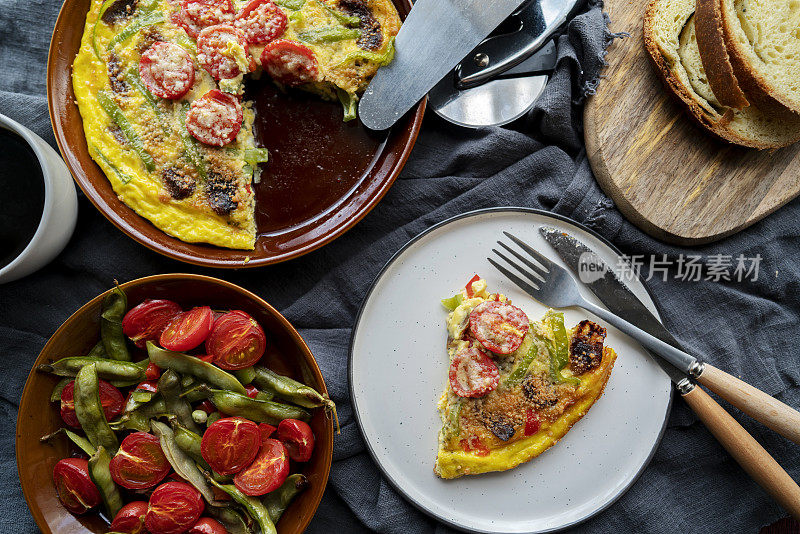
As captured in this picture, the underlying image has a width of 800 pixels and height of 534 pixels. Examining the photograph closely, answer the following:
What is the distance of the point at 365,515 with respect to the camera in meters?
3.48

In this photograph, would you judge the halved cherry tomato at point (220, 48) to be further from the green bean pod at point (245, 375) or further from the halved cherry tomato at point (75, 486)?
the halved cherry tomato at point (75, 486)

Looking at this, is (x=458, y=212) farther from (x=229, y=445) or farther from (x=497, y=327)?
(x=229, y=445)

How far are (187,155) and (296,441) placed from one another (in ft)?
5.28

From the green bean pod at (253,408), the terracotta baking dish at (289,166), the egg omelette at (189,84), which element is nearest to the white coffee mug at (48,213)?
the terracotta baking dish at (289,166)

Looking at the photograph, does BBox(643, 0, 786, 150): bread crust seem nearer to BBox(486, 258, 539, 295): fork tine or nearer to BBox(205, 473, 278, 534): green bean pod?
BBox(486, 258, 539, 295): fork tine

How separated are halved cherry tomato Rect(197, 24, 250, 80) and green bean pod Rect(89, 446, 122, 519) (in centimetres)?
201

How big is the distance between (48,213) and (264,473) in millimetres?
1655

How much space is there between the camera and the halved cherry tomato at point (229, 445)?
3.00 meters

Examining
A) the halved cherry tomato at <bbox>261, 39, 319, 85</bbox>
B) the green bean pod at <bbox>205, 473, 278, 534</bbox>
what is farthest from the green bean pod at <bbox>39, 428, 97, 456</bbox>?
the halved cherry tomato at <bbox>261, 39, 319, 85</bbox>

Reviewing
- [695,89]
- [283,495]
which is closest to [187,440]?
[283,495]

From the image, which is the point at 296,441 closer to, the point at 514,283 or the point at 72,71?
the point at 514,283

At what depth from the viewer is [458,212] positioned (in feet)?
12.2

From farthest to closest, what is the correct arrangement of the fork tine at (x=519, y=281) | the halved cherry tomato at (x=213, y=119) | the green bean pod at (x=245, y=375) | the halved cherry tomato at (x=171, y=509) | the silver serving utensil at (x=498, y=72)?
1. the silver serving utensil at (x=498, y=72)
2. the fork tine at (x=519, y=281)
3. the halved cherry tomato at (x=213, y=119)
4. the green bean pod at (x=245, y=375)
5. the halved cherry tomato at (x=171, y=509)

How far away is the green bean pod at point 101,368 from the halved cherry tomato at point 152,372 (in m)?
0.03
